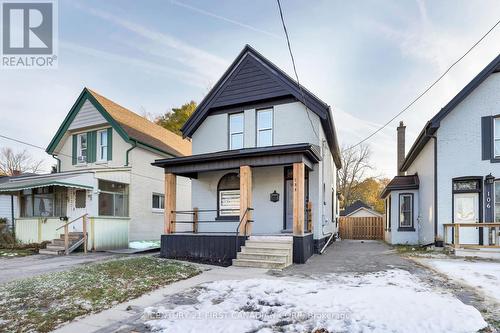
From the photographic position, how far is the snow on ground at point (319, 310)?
411cm

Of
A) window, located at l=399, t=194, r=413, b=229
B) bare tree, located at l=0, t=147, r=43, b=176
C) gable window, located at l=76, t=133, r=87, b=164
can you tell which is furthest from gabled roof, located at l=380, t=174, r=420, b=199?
bare tree, located at l=0, t=147, r=43, b=176

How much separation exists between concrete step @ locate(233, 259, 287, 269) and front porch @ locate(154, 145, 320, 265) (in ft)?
1.15

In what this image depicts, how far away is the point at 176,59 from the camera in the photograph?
16.9 metres

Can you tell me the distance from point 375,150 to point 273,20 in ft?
127

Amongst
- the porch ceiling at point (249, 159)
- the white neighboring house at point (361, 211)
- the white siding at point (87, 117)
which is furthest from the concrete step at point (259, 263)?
the white neighboring house at point (361, 211)

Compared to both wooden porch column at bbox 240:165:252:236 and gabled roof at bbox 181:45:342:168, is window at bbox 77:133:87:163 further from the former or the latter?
wooden porch column at bbox 240:165:252:236

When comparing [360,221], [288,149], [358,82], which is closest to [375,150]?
[360,221]

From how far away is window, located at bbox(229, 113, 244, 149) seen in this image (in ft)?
43.0

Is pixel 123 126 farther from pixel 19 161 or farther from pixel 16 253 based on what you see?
pixel 19 161

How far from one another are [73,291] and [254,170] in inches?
303

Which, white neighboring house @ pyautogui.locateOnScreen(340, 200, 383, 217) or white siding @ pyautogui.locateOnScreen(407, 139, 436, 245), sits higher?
white siding @ pyautogui.locateOnScreen(407, 139, 436, 245)

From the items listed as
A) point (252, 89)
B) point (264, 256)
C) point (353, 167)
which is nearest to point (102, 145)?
point (252, 89)

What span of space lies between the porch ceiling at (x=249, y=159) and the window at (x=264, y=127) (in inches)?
78.4

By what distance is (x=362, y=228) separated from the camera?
76.4 ft
